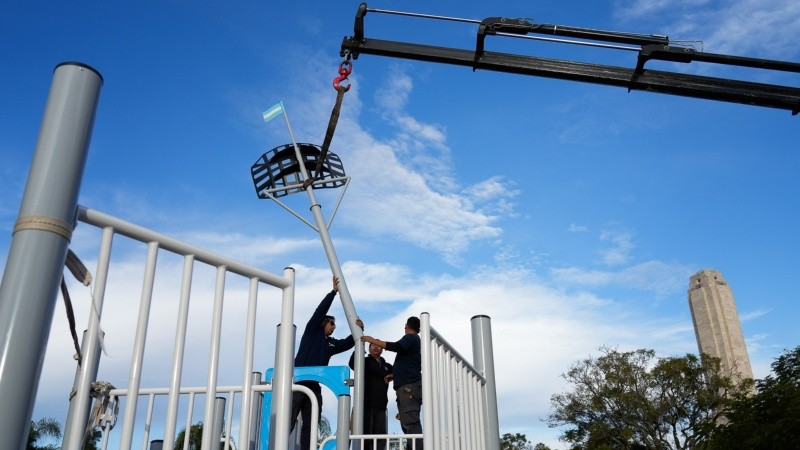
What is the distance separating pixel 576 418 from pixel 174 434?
1543 inches

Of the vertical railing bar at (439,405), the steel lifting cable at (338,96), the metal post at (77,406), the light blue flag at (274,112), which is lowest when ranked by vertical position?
the metal post at (77,406)

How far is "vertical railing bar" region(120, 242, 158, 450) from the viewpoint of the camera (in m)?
2.35

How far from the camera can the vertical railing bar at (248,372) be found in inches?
108

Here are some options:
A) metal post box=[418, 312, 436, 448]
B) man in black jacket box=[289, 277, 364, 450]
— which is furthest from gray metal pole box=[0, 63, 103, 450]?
man in black jacket box=[289, 277, 364, 450]

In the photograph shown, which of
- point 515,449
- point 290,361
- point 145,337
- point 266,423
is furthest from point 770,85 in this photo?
point 515,449

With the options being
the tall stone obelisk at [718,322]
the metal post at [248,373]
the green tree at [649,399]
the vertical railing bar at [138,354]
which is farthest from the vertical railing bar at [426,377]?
Result: the tall stone obelisk at [718,322]

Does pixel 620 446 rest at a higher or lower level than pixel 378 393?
higher

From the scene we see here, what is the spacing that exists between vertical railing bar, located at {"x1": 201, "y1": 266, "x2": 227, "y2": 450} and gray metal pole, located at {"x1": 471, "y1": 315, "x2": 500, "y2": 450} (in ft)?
10.4

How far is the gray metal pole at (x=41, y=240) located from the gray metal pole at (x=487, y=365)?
396cm

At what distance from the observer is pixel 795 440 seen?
58.4 ft

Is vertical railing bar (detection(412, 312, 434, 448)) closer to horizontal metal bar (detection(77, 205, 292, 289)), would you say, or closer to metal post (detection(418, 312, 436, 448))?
metal post (detection(418, 312, 436, 448))

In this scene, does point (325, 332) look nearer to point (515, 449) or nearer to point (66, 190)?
point (66, 190)

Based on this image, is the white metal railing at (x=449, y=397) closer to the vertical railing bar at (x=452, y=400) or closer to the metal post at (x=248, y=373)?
the vertical railing bar at (x=452, y=400)

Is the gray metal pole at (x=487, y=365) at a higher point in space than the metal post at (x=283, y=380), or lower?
higher
